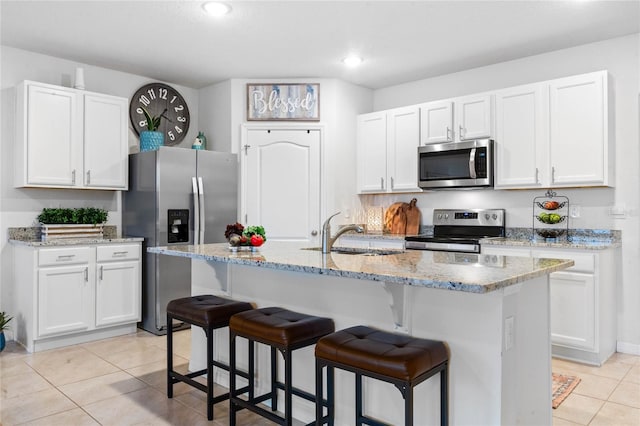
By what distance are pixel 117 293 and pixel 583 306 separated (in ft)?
12.6

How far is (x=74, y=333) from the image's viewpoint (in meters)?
4.04

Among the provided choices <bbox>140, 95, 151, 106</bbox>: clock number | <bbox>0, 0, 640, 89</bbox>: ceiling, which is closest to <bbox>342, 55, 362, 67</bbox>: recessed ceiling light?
<bbox>0, 0, 640, 89</bbox>: ceiling

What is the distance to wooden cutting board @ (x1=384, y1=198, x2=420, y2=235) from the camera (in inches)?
199

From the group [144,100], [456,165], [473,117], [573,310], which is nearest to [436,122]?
[473,117]

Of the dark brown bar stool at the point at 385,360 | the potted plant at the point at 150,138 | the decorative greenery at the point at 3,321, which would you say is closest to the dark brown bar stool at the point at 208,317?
the dark brown bar stool at the point at 385,360

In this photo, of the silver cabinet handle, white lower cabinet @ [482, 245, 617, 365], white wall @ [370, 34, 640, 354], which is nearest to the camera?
white lower cabinet @ [482, 245, 617, 365]

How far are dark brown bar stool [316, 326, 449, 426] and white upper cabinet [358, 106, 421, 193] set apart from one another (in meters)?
3.03

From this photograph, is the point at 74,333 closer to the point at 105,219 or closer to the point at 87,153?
the point at 105,219

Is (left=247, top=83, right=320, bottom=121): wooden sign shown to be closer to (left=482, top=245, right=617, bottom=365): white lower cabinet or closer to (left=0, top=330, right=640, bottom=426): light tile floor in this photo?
(left=0, top=330, right=640, bottom=426): light tile floor

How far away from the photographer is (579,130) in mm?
3799

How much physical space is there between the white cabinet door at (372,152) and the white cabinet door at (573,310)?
80.6 inches

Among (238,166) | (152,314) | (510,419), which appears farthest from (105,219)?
(510,419)

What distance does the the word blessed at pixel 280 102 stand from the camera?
5.06 m

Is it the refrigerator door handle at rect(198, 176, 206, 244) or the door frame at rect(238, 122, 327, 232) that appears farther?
the door frame at rect(238, 122, 327, 232)
